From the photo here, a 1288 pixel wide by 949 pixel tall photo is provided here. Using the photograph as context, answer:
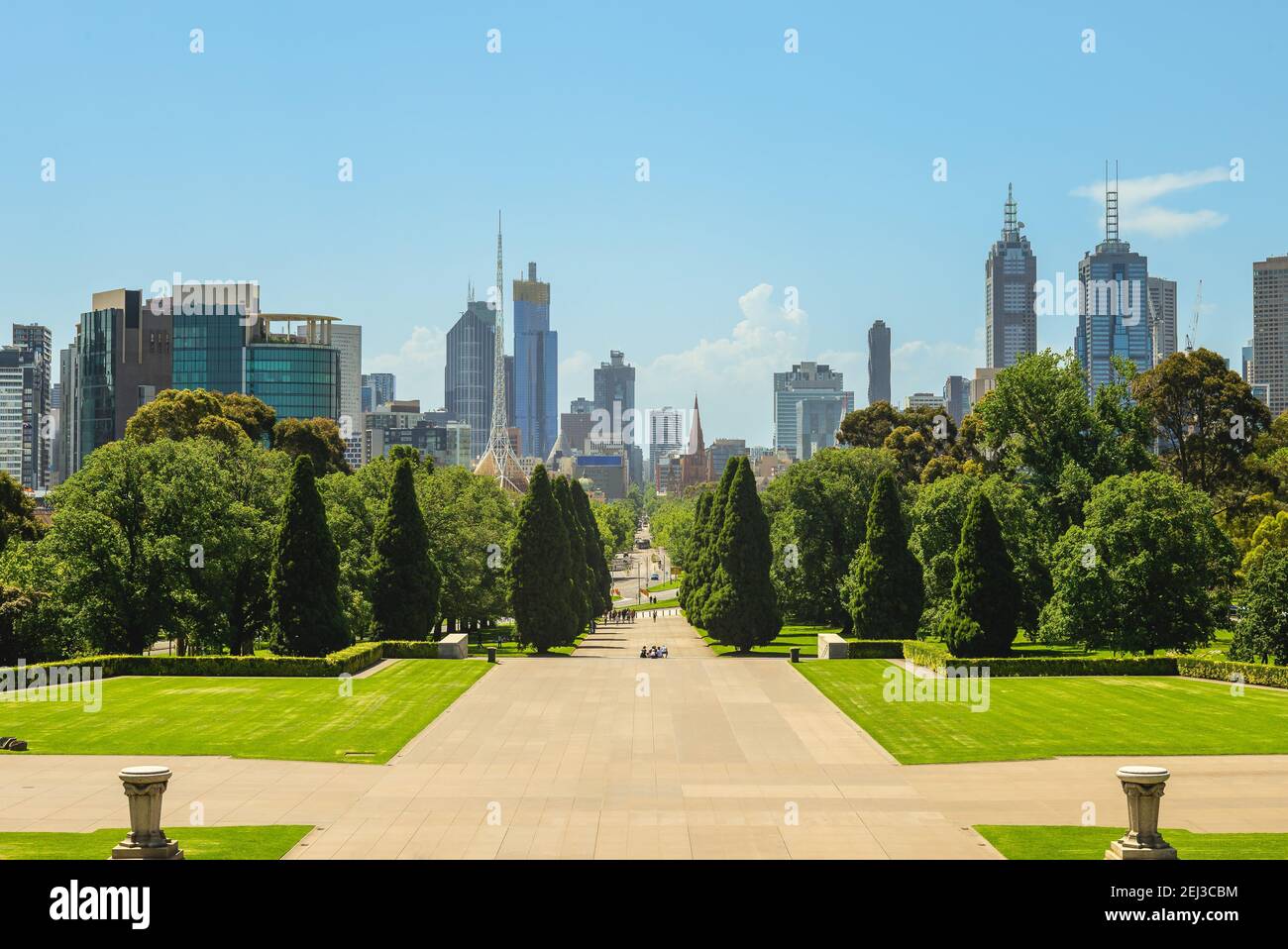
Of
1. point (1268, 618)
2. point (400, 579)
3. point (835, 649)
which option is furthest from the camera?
point (400, 579)

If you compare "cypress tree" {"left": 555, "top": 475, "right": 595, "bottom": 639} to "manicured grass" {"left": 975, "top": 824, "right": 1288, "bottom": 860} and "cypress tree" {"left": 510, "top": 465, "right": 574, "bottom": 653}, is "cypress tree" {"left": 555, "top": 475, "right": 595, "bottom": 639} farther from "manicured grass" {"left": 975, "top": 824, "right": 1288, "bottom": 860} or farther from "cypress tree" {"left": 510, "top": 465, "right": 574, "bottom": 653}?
"manicured grass" {"left": 975, "top": 824, "right": 1288, "bottom": 860}

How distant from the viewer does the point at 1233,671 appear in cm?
5088

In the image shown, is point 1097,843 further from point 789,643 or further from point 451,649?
point 789,643

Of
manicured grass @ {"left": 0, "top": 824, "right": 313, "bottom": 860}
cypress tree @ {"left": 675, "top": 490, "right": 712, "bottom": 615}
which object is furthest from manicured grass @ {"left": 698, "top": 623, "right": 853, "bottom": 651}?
manicured grass @ {"left": 0, "top": 824, "right": 313, "bottom": 860}

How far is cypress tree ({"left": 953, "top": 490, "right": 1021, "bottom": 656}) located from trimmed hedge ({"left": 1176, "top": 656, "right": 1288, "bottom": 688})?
7.21m

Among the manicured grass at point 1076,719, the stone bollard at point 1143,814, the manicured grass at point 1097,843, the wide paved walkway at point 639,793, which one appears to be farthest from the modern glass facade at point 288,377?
the stone bollard at point 1143,814

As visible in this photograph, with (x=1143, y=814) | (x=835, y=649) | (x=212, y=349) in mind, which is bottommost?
(x=835, y=649)

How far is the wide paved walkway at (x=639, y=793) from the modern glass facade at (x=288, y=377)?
488 feet

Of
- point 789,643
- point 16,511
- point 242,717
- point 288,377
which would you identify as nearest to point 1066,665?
point 789,643

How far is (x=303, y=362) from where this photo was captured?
18900 cm

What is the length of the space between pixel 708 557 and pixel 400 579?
23.2 meters

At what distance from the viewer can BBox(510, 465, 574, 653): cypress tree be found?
231 ft

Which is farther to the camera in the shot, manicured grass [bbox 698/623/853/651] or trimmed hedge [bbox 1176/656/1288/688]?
manicured grass [bbox 698/623/853/651]
